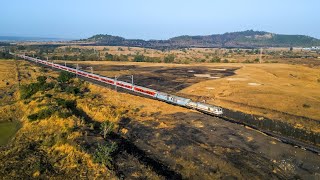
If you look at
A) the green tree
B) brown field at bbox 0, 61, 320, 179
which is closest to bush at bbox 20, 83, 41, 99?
brown field at bbox 0, 61, 320, 179

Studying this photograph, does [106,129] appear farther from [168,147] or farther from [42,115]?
[42,115]

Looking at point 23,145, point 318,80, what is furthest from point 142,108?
point 318,80

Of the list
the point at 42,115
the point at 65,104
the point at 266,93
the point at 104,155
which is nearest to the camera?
the point at 104,155

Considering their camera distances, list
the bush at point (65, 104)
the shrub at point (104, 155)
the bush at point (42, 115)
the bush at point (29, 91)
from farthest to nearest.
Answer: the bush at point (29, 91), the bush at point (65, 104), the bush at point (42, 115), the shrub at point (104, 155)

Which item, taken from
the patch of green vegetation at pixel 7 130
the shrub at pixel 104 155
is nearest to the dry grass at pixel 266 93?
the shrub at pixel 104 155

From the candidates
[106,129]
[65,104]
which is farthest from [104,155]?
[65,104]

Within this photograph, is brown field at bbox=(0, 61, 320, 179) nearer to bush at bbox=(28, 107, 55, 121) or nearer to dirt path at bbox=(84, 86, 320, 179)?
dirt path at bbox=(84, 86, 320, 179)

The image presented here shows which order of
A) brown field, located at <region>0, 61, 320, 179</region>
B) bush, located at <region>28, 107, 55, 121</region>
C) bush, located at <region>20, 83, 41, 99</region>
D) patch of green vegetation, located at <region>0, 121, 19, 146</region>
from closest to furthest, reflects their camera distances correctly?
brown field, located at <region>0, 61, 320, 179</region> < patch of green vegetation, located at <region>0, 121, 19, 146</region> < bush, located at <region>28, 107, 55, 121</region> < bush, located at <region>20, 83, 41, 99</region>

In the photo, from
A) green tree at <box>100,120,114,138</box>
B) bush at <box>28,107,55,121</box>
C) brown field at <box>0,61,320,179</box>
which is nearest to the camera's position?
brown field at <box>0,61,320,179</box>

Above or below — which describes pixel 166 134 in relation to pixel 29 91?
below

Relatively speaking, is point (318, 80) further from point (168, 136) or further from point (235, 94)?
point (168, 136)

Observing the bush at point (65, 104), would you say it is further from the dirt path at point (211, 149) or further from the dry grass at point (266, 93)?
the dry grass at point (266, 93)

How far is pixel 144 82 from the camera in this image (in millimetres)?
99375

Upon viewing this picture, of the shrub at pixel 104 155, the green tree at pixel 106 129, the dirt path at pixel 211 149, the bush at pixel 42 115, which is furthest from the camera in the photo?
the bush at pixel 42 115
